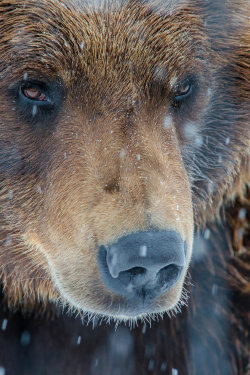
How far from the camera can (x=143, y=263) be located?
2717 millimetres

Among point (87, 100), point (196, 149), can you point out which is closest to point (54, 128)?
point (87, 100)

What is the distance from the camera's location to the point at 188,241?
3062 mm

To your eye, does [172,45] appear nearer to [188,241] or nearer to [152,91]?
[152,91]

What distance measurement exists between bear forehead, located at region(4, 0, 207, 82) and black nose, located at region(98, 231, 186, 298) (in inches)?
36.5

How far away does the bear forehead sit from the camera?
3.07 meters

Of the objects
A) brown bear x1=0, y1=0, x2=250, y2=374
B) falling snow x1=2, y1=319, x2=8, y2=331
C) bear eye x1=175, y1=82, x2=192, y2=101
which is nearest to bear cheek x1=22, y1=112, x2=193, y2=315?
brown bear x1=0, y1=0, x2=250, y2=374

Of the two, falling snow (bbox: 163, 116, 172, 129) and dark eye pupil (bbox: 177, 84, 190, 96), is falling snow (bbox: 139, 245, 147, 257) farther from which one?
dark eye pupil (bbox: 177, 84, 190, 96)

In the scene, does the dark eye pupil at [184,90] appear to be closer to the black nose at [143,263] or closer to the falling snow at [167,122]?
the falling snow at [167,122]

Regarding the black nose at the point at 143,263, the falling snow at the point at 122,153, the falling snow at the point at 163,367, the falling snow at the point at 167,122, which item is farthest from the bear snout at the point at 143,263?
the falling snow at the point at 163,367

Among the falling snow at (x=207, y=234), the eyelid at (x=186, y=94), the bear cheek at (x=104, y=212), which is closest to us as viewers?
the bear cheek at (x=104, y=212)

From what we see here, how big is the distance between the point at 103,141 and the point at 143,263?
72 centimetres

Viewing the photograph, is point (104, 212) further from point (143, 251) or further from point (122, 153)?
point (122, 153)

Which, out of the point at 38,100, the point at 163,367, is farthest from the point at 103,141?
the point at 163,367

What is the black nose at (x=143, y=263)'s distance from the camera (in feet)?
8.85
